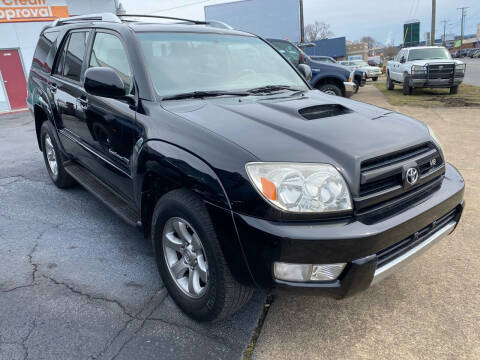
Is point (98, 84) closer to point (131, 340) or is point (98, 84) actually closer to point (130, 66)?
point (130, 66)

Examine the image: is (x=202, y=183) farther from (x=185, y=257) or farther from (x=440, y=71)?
(x=440, y=71)

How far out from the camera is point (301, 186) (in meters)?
1.84

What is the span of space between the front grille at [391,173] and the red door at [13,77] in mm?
17321

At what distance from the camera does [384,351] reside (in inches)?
82.4

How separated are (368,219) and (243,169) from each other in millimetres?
675

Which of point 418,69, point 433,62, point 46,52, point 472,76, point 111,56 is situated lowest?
point 472,76

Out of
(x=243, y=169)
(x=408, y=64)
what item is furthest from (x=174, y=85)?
(x=408, y=64)

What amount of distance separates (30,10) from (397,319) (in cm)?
1877

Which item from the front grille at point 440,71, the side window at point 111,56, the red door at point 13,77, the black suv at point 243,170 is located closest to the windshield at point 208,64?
the black suv at point 243,170

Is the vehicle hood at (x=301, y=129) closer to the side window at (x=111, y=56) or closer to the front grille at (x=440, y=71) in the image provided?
the side window at (x=111, y=56)

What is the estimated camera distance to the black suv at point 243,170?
1.83 m

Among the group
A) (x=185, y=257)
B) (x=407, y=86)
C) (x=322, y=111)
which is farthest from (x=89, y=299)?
(x=407, y=86)

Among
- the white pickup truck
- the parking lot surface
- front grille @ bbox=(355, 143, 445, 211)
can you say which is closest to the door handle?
the parking lot surface

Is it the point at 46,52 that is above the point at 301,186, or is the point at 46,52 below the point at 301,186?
above
